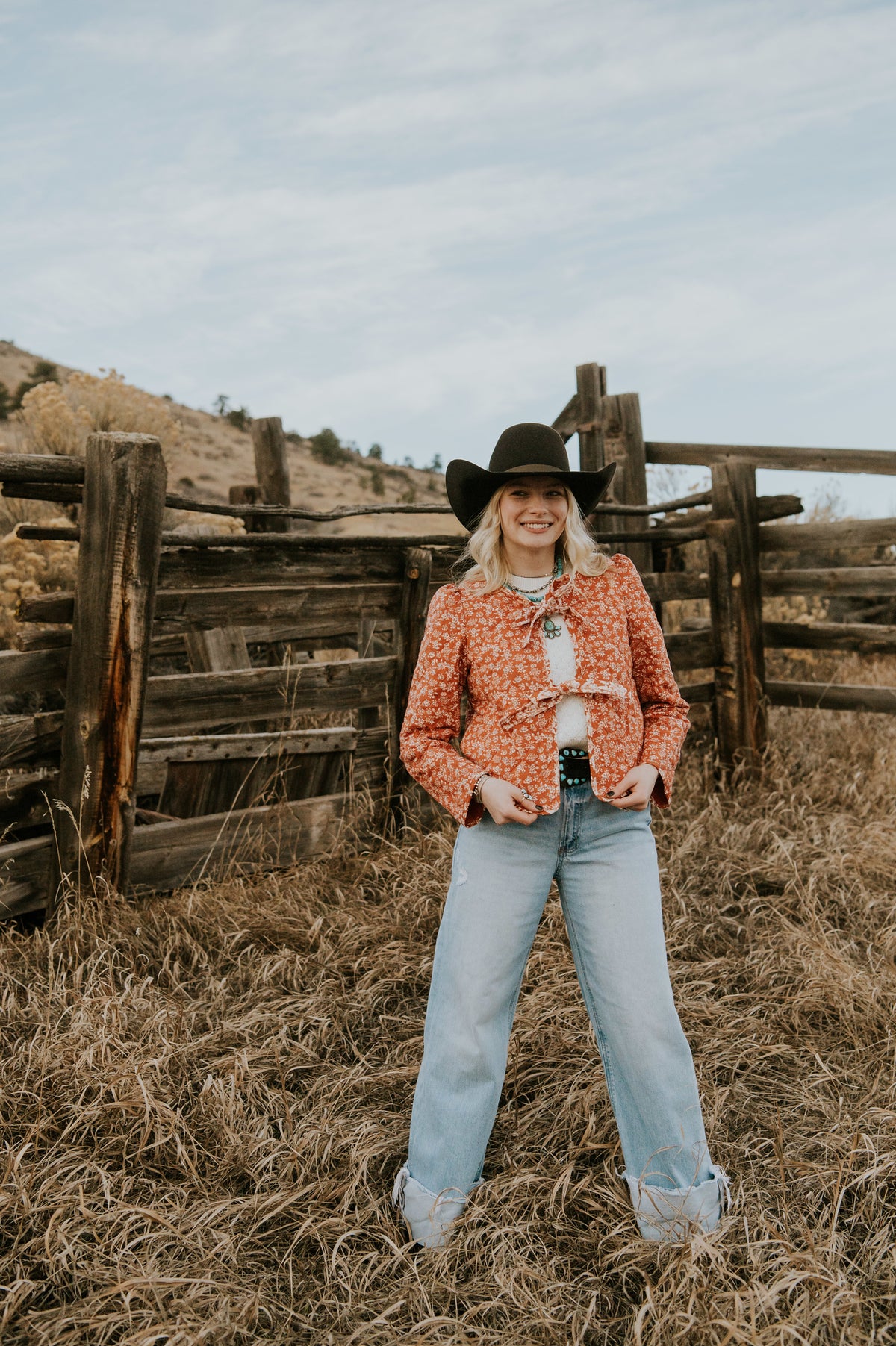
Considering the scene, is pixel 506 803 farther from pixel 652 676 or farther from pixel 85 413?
pixel 85 413

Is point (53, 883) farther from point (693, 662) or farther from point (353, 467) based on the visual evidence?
point (353, 467)

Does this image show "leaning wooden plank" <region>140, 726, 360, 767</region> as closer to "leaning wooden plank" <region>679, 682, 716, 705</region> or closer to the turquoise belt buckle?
"leaning wooden plank" <region>679, 682, 716, 705</region>

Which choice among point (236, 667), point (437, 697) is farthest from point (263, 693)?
point (437, 697)

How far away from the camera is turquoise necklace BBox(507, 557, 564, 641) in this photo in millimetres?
2486

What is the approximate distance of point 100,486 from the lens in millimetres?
3918

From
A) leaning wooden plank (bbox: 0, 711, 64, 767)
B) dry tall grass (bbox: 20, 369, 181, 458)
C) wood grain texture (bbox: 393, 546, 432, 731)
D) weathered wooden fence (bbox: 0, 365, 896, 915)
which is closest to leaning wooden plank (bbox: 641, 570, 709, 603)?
weathered wooden fence (bbox: 0, 365, 896, 915)

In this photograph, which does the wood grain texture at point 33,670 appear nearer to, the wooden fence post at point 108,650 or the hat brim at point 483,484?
the wooden fence post at point 108,650

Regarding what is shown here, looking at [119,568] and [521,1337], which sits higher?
[119,568]

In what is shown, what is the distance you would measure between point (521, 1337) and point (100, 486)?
3.11 m

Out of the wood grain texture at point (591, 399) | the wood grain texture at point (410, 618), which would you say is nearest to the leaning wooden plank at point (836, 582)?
the wood grain texture at point (591, 399)

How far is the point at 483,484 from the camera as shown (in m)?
2.55

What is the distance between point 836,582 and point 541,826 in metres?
4.55

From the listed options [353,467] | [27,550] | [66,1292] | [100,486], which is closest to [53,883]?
[100,486]

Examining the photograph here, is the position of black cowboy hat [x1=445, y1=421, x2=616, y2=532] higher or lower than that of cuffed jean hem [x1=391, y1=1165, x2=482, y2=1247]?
higher
